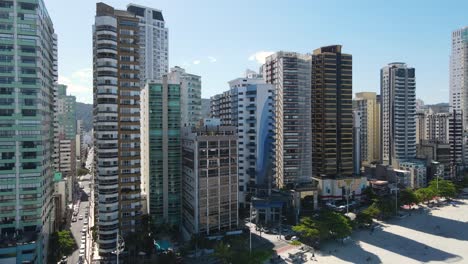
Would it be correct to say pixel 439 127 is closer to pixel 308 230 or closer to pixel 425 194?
pixel 425 194

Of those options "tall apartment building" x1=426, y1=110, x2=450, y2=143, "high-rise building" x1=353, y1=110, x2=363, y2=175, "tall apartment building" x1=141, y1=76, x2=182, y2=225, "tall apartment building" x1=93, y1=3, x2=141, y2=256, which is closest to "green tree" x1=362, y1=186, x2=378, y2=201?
"high-rise building" x1=353, y1=110, x2=363, y2=175

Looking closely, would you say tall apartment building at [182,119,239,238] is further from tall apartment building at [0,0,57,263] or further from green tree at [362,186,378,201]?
green tree at [362,186,378,201]

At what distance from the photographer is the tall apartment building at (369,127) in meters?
191

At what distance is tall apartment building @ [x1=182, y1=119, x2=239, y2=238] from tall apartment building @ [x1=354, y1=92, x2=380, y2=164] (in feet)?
394

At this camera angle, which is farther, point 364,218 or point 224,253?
point 364,218

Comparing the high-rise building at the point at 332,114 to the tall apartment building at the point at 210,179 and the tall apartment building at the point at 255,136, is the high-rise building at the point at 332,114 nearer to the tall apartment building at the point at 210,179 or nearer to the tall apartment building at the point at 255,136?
the tall apartment building at the point at 255,136

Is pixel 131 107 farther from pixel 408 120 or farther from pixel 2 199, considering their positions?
pixel 408 120

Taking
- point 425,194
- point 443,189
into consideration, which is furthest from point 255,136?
point 443,189

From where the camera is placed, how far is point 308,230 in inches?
3423

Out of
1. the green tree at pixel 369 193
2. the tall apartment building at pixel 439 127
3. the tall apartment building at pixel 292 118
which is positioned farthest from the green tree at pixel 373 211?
the tall apartment building at pixel 439 127

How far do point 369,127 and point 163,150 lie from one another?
134m

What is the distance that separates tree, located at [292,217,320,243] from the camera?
86.1 meters

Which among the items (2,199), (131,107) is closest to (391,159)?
(131,107)

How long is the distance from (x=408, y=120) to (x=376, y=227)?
7960cm
